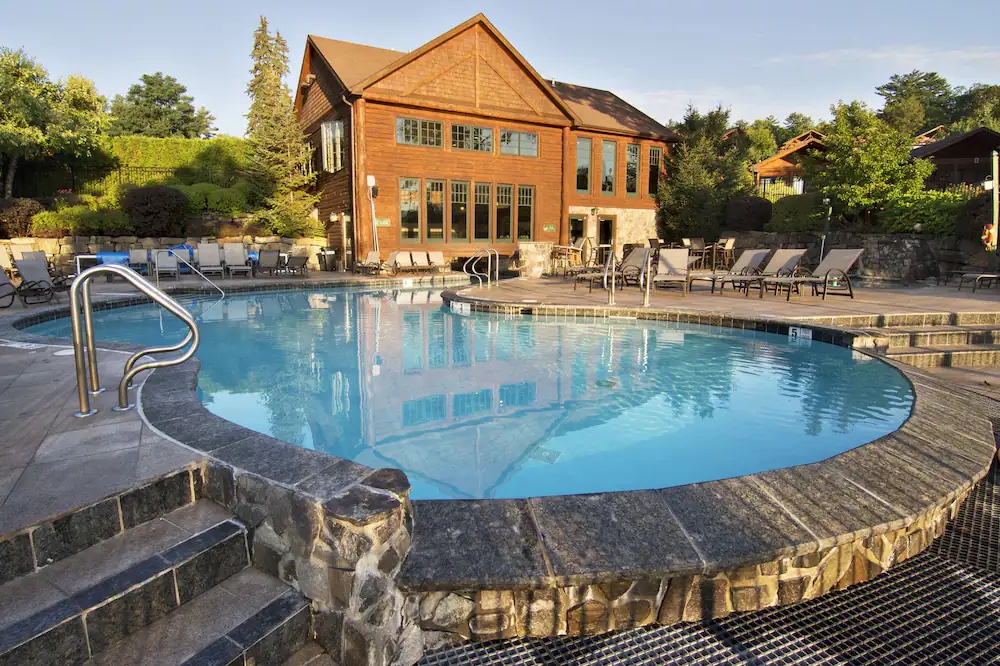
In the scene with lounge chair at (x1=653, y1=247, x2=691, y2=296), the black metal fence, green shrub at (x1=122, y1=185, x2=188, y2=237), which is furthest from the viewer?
the black metal fence

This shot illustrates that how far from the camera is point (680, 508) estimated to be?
2256 mm

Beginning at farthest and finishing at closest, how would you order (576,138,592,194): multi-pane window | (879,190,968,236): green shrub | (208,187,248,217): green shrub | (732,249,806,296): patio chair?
1. (576,138,592,194): multi-pane window
2. (208,187,248,217): green shrub
3. (879,190,968,236): green shrub
4. (732,249,806,296): patio chair

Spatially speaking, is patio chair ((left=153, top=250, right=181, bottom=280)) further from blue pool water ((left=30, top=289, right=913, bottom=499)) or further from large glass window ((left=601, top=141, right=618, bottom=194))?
large glass window ((left=601, top=141, right=618, bottom=194))

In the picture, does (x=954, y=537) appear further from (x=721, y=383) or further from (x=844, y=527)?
(x=721, y=383)

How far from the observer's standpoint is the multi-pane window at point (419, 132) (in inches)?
672

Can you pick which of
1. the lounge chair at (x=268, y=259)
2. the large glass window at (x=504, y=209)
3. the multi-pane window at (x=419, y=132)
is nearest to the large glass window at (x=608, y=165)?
the large glass window at (x=504, y=209)

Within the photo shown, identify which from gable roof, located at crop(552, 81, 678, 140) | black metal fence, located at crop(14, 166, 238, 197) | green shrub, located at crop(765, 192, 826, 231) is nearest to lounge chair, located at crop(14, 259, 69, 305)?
black metal fence, located at crop(14, 166, 238, 197)

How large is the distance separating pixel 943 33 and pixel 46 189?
31839 millimetres

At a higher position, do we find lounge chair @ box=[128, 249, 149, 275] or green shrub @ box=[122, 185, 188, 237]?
green shrub @ box=[122, 185, 188, 237]

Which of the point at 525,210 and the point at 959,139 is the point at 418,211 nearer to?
the point at 525,210

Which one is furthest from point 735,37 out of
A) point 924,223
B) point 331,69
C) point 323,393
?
point 323,393

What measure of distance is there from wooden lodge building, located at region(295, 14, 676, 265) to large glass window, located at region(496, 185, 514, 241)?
0.04 meters

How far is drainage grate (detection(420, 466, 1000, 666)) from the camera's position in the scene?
1.84 metres

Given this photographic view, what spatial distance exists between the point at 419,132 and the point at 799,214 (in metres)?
12.4
